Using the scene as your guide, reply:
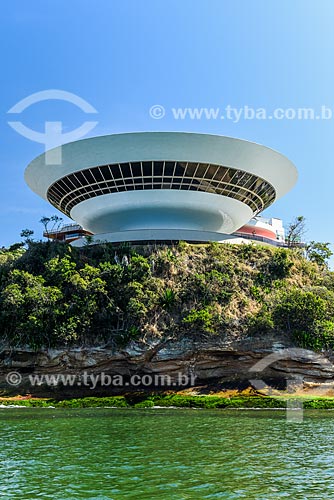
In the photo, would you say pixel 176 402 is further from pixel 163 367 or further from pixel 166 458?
pixel 166 458

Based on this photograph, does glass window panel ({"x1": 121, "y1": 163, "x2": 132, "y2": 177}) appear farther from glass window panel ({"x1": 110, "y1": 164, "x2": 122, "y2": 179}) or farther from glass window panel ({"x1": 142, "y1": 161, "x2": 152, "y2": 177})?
glass window panel ({"x1": 142, "y1": 161, "x2": 152, "y2": 177})

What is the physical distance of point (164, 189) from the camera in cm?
2741

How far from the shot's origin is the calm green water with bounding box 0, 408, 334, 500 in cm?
722

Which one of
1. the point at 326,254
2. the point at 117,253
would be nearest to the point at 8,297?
the point at 117,253

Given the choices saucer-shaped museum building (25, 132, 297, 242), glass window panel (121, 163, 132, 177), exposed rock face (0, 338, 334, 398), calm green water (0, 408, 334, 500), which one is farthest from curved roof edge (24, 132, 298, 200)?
calm green water (0, 408, 334, 500)

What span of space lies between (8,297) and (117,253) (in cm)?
584

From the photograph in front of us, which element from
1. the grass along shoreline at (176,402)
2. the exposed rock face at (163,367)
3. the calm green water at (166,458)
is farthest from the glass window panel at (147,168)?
the calm green water at (166,458)

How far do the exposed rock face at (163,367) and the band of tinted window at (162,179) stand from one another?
912cm

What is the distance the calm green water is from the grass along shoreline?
3.90 metres

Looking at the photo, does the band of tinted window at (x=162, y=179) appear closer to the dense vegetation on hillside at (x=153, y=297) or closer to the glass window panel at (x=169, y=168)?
the glass window panel at (x=169, y=168)

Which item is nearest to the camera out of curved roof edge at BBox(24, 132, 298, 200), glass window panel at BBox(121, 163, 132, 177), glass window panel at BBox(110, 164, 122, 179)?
curved roof edge at BBox(24, 132, 298, 200)

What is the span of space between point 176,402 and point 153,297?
17.0ft

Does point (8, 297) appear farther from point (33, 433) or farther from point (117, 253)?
point (33, 433)

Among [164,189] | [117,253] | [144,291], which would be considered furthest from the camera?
[164,189]
